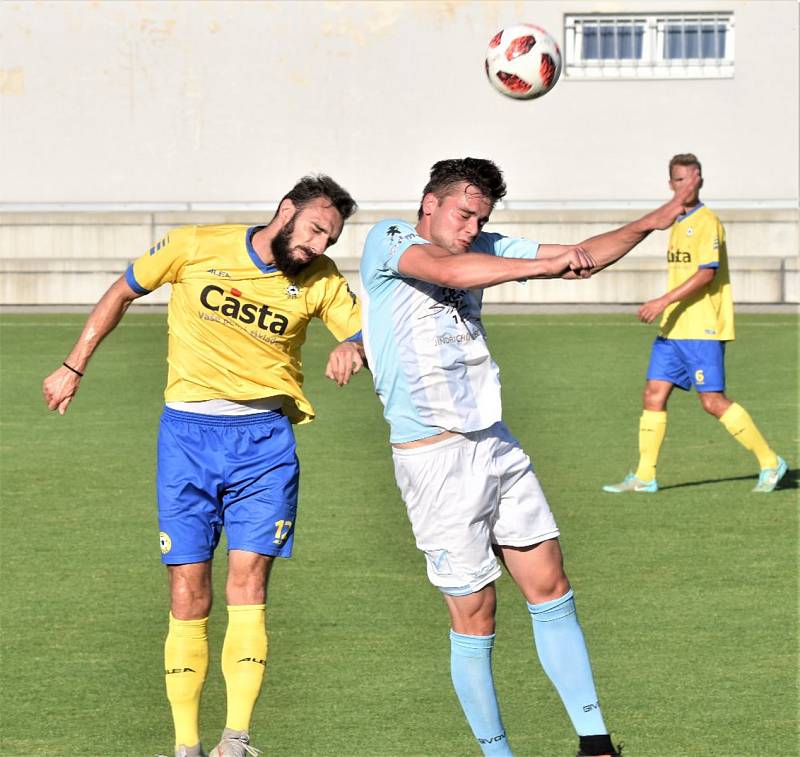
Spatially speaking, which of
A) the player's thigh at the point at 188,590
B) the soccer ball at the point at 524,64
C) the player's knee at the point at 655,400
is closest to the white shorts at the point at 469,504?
the player's thigh at the point at 188,590

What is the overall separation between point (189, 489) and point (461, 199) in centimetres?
154

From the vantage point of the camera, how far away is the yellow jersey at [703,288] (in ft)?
35.5

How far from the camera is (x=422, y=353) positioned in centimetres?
568

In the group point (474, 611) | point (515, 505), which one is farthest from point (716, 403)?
point (474, 611)

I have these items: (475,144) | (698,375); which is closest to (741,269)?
(475,144)

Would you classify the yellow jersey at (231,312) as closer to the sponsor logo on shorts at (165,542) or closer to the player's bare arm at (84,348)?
the player's bare arm at (84,348)

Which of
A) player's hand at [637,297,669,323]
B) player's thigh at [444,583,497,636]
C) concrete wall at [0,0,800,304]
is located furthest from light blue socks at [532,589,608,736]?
concrete wall at [0,0,800,304]

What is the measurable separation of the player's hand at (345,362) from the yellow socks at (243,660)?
0.94 meters

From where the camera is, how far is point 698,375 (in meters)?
11.0

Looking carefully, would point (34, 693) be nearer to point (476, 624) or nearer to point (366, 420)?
point (476, 624)

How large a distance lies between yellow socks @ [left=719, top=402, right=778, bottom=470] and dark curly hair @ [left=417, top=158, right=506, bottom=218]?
5.75m

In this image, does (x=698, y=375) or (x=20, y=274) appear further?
(x=20, y=274)

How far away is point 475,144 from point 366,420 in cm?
1677

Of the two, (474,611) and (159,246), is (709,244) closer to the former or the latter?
(159,246)
